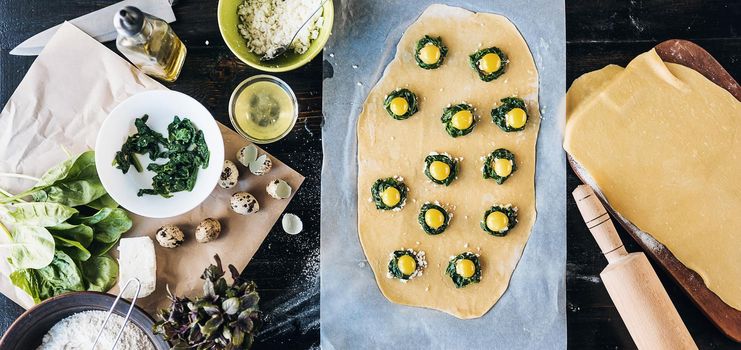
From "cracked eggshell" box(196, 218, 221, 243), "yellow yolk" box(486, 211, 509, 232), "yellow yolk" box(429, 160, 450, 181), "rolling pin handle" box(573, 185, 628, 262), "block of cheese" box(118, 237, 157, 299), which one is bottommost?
"block of cheese" box(118, 237, 157, 299)

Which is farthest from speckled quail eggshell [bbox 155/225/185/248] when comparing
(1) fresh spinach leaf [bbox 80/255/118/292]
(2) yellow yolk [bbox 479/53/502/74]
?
(2) yellow yolk [bbox 479/53/502/74]

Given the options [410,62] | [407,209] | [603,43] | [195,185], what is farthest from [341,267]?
[603,43]

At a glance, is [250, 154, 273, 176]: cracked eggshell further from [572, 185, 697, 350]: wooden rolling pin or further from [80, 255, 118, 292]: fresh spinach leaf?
[572, 185, 697, 350]: wooden rolling pin

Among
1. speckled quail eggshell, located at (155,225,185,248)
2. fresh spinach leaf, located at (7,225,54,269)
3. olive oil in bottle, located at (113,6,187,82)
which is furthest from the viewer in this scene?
speckled quail eggshell, located at (155,225,185,248)

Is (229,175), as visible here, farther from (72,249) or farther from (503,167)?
(503,167)

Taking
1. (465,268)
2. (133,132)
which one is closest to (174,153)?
(133,132)

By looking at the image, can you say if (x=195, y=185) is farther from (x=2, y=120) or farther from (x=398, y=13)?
(x=398, y=13)

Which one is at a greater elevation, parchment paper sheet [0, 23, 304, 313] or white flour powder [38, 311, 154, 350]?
parchment paper sheet [0, 23, 304, 313]
